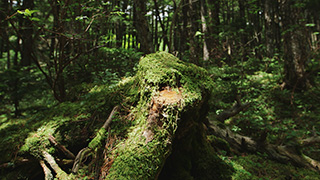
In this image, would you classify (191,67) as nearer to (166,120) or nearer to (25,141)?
(166,120)

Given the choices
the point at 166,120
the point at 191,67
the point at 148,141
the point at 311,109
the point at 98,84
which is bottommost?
the point at 311,109

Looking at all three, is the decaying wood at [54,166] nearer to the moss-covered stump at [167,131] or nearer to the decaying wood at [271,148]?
the moss-covered stump at [167,131]

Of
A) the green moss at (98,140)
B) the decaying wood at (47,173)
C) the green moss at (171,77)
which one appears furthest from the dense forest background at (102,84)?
the green moss at (171,77)

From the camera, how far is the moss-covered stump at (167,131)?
2.02 meters

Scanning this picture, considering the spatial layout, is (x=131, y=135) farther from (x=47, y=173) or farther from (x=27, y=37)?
(x=27, y=37)

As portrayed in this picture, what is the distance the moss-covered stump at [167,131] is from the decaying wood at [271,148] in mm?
1405

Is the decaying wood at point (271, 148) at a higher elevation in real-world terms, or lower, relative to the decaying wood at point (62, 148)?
lower

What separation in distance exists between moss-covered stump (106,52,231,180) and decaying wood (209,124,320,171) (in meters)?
A: 1.40

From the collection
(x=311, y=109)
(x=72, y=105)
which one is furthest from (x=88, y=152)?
(x=311, y=109)

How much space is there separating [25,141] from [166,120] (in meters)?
2.45

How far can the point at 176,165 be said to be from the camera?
2.74 m

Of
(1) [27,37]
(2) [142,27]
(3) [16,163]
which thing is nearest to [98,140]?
(3) [16,163]

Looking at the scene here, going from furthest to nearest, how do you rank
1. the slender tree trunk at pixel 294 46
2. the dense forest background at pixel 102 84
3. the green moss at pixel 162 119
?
1. the slender tree trunk at pixel 294 46
2. the dense forest background at pixel 102 84
3. the green moss at pixel 162 119

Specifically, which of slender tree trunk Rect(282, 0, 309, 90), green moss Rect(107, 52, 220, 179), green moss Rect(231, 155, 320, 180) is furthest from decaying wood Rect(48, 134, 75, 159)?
slender tree trunk Rect(282, 0, 309, 90)
